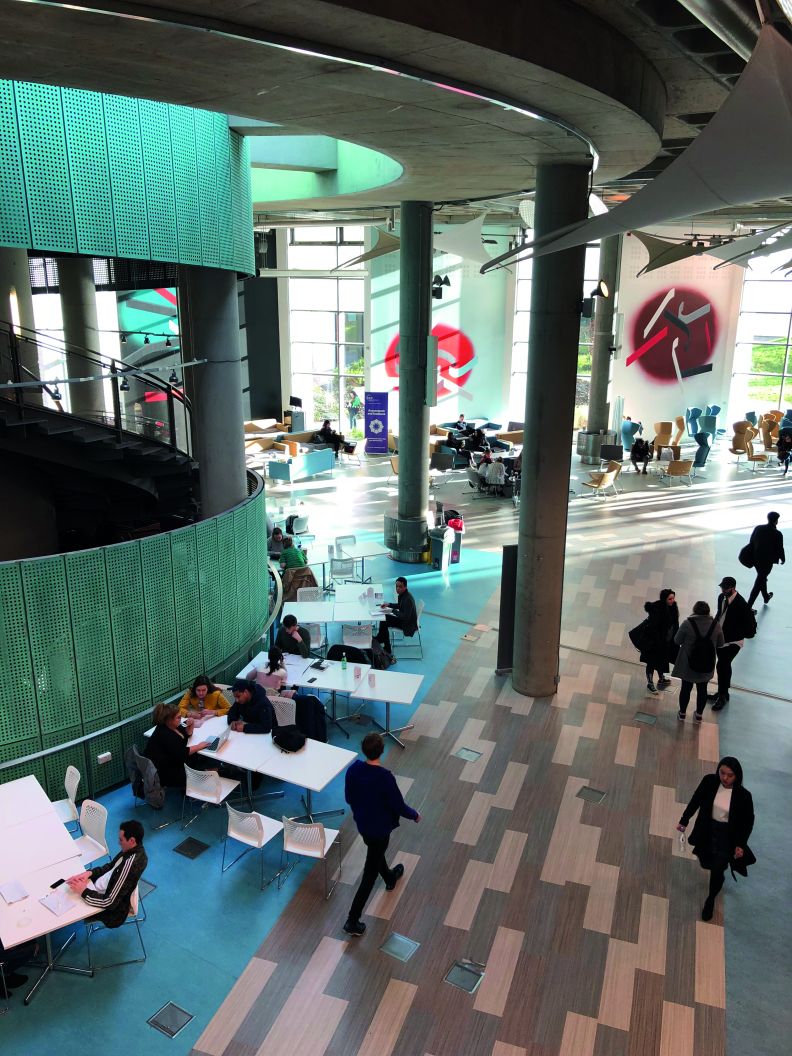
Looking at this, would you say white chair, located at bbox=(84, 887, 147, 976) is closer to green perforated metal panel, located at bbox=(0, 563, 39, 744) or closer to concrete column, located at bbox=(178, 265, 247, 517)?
green perforated metal panel, located at bbox=(0, 563, 39, 744)

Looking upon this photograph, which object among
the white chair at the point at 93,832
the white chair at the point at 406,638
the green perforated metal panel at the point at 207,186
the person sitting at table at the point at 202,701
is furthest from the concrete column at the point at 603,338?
the white chair at the point at 93,832

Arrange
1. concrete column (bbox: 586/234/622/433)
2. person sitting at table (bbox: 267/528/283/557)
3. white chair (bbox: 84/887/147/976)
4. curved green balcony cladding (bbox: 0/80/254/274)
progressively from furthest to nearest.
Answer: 1. concrete column (bbox: 586/234/622/433)
2. person sitting at table (bbox: 267/528/283/557)
3. curved green balcony cladding (bbox: 0/80/254/274)
4. white chair (bbox: 84/887/147/976)

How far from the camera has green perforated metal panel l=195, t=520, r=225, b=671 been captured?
325 inches

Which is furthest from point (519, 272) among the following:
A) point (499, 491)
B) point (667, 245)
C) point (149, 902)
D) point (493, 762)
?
point (149, 902)

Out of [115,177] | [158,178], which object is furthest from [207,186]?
[115,177]

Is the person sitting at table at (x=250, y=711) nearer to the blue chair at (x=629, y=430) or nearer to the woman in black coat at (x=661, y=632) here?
the woman in black coat at (x=661, y=632)

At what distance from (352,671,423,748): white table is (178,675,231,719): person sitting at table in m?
1.29

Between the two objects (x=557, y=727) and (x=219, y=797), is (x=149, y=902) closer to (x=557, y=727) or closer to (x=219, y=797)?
(x=219, y=797)

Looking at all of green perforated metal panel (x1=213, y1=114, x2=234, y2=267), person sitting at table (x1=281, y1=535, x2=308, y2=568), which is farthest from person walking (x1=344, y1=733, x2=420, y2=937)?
person sitting at table (x1=281, y1=535, x2=308, y2=568)

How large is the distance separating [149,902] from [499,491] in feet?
46.2

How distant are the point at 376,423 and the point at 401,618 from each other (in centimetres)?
1420

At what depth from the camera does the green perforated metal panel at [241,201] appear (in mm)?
8516

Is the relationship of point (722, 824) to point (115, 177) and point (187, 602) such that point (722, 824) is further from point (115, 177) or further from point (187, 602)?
point (115, 177)

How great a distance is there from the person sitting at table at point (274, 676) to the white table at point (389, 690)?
732mm
